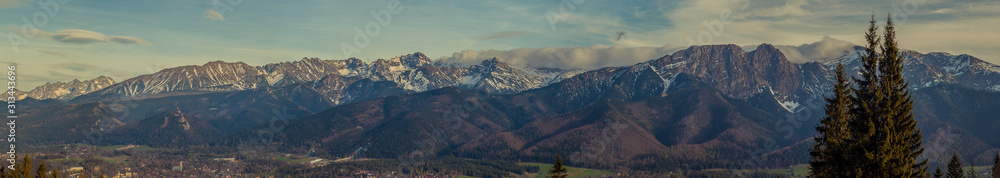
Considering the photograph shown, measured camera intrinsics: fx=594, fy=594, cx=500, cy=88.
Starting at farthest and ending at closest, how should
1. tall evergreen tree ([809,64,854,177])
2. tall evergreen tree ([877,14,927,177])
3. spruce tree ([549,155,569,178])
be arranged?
spruce tree ([549,155,569,178]) < tall evergreen tree ([809,64,854,177]) < tall evergreen tree ([877,14,927,177])

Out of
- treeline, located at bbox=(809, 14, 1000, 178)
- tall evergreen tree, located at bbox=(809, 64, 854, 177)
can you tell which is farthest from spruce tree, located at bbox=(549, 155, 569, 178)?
treeline, located at bbox=(809, 14, 1000, 178)

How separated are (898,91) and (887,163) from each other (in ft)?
17.2

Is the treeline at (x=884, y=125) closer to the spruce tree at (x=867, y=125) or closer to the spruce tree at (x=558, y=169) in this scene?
the spruce tree at (x=867, y=125)

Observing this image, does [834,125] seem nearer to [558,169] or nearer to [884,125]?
[884,125]

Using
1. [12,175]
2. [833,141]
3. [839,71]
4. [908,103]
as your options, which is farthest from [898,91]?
[12,175]

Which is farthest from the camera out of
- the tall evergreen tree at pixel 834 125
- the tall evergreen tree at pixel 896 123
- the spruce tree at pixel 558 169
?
the spruce tree at pixel 558 169

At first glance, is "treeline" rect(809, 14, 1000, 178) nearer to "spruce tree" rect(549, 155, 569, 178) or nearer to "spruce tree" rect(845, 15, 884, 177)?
"spruce tree" rect(845, 15, 884, 177)

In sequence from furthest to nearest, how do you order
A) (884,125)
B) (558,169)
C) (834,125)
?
(558,169), (834,125), (884,125)

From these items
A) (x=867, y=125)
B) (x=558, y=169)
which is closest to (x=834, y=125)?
(x=867, y=125)

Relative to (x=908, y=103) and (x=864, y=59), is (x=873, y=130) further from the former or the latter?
(x=864, y=59)

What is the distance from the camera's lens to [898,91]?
42.8 metres

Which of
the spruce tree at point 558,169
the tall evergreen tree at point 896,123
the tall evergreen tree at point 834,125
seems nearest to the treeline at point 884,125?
the tall evergreen tree at point 896,123

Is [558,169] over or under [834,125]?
under

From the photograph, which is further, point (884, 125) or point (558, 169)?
point (558, 169)
